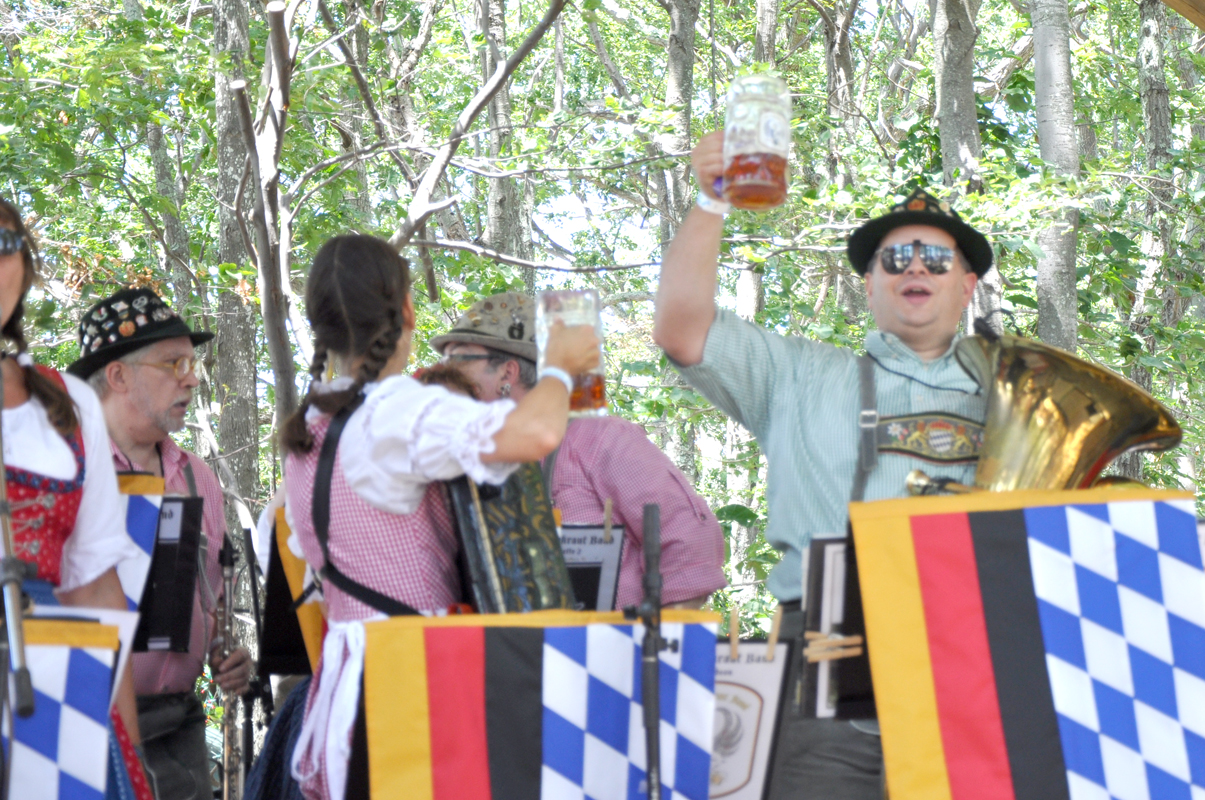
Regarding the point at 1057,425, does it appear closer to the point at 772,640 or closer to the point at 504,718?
the point at 772,640

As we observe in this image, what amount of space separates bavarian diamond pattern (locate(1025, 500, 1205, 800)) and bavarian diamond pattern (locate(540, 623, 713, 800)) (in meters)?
0.62

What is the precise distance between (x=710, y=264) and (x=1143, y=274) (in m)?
6.84

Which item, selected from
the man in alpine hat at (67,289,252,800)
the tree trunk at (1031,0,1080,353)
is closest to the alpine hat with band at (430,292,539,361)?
the man in alpine hat at (67,289,252,800)

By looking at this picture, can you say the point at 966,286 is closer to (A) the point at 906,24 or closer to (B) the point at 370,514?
(B) the point at 370,514

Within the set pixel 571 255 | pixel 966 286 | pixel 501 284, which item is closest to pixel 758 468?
pixel 501 284

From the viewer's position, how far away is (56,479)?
2238mm

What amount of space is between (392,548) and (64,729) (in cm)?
64

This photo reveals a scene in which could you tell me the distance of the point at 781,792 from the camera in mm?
2637

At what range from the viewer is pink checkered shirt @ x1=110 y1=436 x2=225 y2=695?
3.41m

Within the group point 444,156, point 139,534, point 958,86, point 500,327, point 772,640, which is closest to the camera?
point 772,640

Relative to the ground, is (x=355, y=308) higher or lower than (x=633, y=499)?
higher

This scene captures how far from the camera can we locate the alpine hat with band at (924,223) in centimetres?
279

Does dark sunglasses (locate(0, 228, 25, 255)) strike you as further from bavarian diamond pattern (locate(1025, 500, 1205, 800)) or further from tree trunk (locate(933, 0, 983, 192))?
tree trunk (locate(933, 0, 983, 192))

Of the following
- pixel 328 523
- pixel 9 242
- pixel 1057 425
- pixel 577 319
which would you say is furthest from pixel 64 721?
pixel 1057 425
